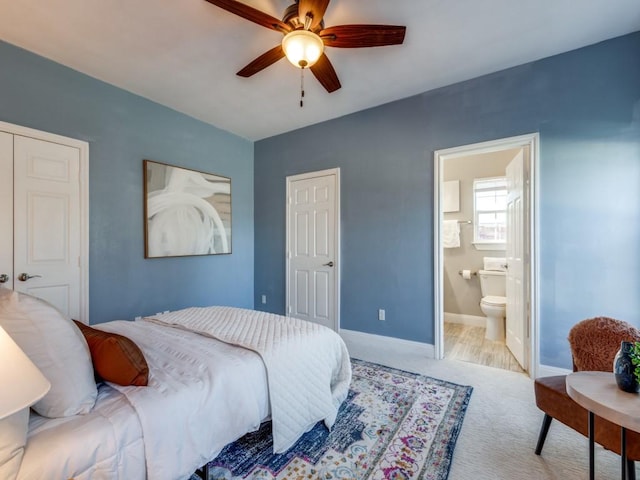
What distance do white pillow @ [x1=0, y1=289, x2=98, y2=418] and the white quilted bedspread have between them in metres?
0.69

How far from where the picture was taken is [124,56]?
2.51 m

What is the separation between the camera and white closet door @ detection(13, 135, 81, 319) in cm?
240

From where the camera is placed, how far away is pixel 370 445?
172 cm

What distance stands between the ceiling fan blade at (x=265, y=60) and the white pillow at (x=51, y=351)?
1897 mm

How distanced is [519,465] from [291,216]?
3338 mm

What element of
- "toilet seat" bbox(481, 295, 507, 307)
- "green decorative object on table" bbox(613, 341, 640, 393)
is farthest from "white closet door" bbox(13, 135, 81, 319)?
"toilet seat" bbox(481, 295, 507, 307)

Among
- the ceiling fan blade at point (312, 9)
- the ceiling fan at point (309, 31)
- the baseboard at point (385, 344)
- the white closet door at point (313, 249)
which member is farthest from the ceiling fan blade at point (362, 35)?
the baseboard at point (385, 344)

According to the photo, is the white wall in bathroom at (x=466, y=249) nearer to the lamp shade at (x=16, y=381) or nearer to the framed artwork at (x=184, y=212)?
the framed artwork at (x=184, y=212)

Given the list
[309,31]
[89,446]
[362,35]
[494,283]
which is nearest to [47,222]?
[89,446]

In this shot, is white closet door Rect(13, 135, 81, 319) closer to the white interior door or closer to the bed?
the bed

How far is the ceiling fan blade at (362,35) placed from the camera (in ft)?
5.81

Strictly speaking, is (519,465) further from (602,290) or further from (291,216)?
(291,216)

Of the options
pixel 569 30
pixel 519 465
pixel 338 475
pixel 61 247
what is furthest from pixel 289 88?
pixel 519 465

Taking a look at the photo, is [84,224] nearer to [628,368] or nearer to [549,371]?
[628,368]
